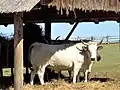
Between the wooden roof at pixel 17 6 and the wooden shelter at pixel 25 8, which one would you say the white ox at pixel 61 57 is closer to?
the wooden shelter at pixel 25 8

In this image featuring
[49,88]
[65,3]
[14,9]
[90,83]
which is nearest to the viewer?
[14,9]

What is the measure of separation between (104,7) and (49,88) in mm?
3003

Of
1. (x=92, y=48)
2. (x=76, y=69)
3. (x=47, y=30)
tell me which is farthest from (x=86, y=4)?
(x=47, y=30)

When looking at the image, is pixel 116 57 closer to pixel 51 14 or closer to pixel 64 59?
pixel 51 14

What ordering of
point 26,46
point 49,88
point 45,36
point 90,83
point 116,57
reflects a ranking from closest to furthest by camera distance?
1. point 49,88
2. point 90,83
3. point 26,46
4. point 45,36
5. point 116,57

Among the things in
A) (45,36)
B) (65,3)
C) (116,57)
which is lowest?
(116,57)

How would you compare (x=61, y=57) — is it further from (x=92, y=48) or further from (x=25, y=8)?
(x=25, y=8)

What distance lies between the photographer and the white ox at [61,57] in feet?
52.8

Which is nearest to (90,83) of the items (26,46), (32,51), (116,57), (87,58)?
(87,58)

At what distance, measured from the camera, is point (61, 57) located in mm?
16141

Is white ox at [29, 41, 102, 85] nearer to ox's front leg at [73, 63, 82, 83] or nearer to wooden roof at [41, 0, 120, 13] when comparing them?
ox's front leg at [73, 63, 82, 83]

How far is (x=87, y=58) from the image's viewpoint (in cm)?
1634

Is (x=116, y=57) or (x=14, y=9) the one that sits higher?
(x=14, y=9)

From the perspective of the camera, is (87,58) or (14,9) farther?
(87,58)
